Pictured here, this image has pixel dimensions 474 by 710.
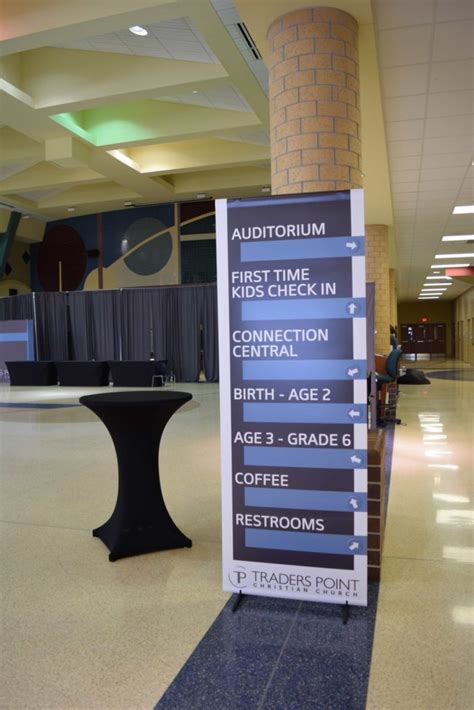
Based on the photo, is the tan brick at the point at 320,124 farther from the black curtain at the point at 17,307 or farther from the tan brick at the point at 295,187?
the black curtain at the point at 17,307

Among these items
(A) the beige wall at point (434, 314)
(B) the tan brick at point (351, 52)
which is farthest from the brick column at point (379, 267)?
(A) the beige wall at point (434, 314)

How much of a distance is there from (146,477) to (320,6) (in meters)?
3.48

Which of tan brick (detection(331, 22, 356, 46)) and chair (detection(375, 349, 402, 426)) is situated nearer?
tan brick (detection(331, 22, 356, 46))

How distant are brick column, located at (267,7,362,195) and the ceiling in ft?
0.63

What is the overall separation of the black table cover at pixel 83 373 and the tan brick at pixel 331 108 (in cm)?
1192

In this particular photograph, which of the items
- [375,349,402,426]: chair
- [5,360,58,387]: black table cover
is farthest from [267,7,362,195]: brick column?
[5,360,58,387]: black table cover

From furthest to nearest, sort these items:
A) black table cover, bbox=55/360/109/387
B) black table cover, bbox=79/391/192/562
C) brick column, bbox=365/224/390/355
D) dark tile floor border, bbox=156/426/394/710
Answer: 1. black table cover, bbox=55/360/109/387
2. brick column, bbox=365/224/390/355
3. black table cover, bbox=79/391/192/562
4. dark tile floor border, bbox=156/426/394/710

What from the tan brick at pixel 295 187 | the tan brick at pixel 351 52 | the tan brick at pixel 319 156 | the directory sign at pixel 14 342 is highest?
the tan brick at pixel 351 52

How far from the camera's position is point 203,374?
17.0 meters

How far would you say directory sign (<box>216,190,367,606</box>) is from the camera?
2.25m

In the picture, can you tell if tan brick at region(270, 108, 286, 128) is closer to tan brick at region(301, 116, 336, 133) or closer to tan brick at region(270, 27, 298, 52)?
tan brick at region(301, 116, 336, 133)

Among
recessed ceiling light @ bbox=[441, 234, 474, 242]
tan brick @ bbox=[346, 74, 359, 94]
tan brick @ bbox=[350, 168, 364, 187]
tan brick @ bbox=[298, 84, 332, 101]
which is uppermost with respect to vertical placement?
recessed ceiling light @ bbox=[441, 234, 474, 242]

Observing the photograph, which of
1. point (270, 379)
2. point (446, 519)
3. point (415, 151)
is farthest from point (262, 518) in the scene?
point (415, 151)

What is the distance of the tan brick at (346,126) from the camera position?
156 inches
